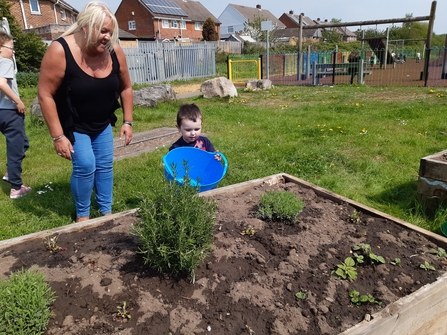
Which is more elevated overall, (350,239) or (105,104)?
(105,104)

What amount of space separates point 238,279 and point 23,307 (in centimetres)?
105

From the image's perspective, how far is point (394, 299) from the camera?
6.19 feet

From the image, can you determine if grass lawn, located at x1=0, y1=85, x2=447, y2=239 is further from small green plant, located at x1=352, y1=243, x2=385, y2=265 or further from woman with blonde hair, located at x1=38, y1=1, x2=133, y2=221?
small green plant, located at x1=352, y1=243, x2=385, y2=265

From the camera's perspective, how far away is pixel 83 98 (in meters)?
2.62

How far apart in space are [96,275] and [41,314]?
1.36 ft

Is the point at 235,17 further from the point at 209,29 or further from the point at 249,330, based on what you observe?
the point at 249,330

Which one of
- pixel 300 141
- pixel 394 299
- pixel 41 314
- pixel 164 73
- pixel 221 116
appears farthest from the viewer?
pixel 164 73

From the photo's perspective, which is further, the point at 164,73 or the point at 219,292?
the point at 164,73

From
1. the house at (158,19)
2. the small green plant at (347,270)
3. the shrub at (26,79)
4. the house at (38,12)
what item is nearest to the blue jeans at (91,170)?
the small green plant at (347,270)

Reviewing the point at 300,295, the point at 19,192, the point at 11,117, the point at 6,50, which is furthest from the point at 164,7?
the point at 300,295

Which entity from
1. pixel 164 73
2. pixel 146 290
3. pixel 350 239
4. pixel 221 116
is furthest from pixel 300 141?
pixel 164 73

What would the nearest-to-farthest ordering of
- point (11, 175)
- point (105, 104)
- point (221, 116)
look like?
point (105, 104) < point (11, 175) < point (221, 116)

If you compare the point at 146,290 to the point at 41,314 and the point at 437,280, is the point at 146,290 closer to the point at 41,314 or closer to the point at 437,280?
the point at 41,314

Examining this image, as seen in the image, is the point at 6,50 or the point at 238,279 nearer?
the point at 238,279
